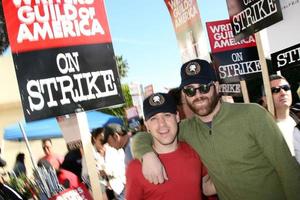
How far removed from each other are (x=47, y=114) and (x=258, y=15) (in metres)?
2.90

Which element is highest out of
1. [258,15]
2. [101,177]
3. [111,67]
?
[258,15]

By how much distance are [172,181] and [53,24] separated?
2.60 meters

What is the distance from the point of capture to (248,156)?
2730mm

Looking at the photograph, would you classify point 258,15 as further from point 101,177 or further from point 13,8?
point 101,177

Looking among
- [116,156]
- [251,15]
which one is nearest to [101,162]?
[116,156]

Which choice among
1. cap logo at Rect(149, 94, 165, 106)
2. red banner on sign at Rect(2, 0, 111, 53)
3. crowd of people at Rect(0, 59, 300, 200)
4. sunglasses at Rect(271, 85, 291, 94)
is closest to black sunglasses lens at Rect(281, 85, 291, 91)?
sunglasses at Rect(271, 85, 291, 94)

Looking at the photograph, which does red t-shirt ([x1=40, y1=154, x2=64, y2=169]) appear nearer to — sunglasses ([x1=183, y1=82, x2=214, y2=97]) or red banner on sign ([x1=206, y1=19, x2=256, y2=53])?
red banner on sign ([x1=206, y1=19, x2=256, y2=53])

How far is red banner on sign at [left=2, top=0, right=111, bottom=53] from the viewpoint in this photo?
425cm

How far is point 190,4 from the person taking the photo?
7570 millimetres

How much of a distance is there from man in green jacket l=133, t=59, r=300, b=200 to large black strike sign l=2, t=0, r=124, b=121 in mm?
1704

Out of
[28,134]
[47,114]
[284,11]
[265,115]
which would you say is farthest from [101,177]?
[28,134]

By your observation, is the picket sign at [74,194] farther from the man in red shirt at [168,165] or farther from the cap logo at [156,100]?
the cap logo at [156,100]

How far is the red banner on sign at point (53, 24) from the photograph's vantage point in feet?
13.9

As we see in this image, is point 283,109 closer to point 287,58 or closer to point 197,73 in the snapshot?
point 287,58
